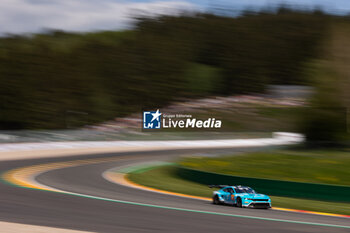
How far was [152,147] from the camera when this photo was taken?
1489 inches

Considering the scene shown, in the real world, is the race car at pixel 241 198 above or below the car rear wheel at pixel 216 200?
above

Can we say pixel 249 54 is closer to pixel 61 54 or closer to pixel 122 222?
pixel 61 54

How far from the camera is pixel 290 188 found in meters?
14.4

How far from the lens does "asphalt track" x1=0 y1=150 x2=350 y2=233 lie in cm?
947

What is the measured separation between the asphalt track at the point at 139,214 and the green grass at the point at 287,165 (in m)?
3.71

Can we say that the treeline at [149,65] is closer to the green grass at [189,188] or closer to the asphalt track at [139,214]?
the green grass at [189,188]

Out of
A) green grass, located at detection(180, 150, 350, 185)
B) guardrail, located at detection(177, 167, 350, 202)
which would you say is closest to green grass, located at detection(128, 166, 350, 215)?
guardrail, located at detection(177, 167, 350, 202)

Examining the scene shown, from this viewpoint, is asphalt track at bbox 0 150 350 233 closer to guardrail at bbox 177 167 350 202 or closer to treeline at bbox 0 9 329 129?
guardrail at bbox 177 167 350 202

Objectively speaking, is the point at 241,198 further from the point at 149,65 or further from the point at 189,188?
the point at 149,65

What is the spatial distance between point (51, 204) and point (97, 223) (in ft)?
8.11

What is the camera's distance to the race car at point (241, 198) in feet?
39.3

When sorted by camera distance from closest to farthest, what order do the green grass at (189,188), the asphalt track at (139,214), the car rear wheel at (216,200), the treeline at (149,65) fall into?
the asphalt track at (139,214) < the car rear wheel at (216,200) < the green grass at (189,188) < the treeline at (149,65)

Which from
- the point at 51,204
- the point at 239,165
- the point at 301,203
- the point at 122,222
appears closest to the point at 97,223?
the point at 122,222

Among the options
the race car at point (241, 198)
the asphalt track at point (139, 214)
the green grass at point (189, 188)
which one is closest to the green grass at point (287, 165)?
the green grass at point (189, 188)
